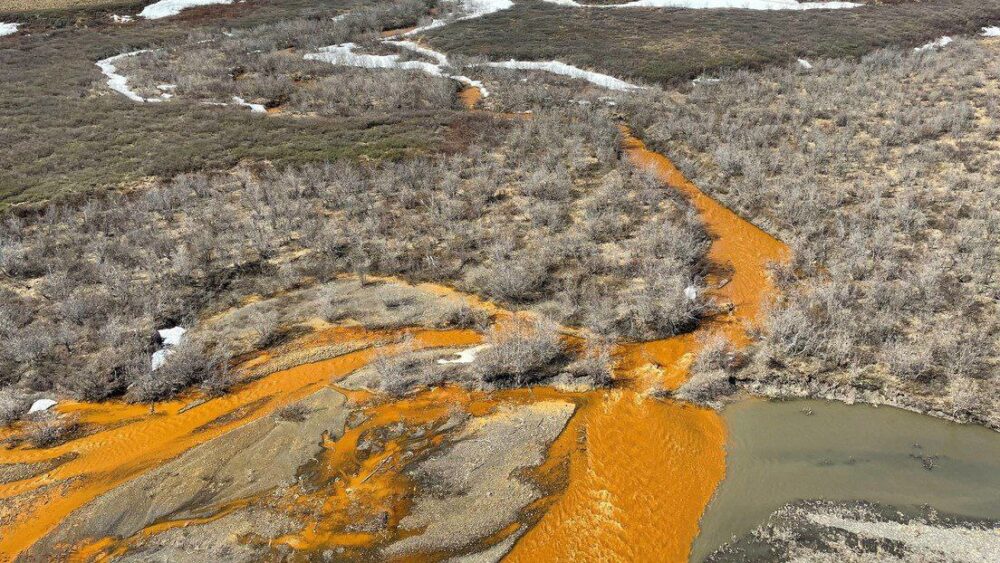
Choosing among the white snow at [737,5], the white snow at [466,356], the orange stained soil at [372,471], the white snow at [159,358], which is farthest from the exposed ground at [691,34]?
the white snow at [159,358]

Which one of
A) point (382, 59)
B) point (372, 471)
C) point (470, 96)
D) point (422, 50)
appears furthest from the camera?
point (422, 50)

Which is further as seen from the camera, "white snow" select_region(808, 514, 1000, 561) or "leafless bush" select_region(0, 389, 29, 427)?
"leafless bush" select_region(0, 389, 29, 427)

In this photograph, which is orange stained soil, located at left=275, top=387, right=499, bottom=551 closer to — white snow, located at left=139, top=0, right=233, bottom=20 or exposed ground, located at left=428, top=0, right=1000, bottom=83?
exposed ground, located at left=428, top=0, right=1000, bottom=83

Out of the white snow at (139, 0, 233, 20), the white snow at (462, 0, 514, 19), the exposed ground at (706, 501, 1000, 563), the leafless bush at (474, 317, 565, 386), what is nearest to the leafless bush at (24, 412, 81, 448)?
the leafless bush at (474, 317, 565, 386)

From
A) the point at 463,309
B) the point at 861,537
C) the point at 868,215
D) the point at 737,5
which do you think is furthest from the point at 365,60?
the point at 861,537

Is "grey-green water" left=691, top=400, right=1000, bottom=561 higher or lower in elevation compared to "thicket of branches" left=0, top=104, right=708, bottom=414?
lower

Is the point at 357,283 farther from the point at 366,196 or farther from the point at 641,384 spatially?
the point at 641,384

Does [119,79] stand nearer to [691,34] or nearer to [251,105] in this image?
[251,105]
